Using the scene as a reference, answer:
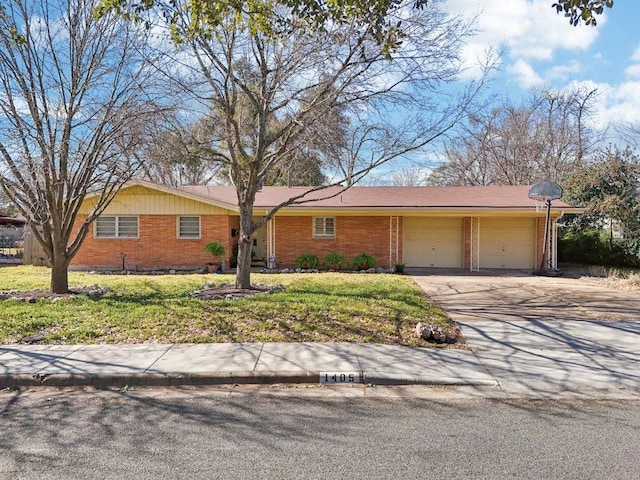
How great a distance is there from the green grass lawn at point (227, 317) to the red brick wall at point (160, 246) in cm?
608

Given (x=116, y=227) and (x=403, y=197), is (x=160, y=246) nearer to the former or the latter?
(x=116, y=227)

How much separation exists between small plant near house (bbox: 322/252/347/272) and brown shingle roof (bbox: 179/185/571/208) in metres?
1.94

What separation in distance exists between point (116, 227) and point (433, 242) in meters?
12.7

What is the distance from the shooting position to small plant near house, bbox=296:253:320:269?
56.5 feet

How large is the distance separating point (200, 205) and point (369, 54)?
32.2ft

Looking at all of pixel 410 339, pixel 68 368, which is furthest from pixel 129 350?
pixel 410 339

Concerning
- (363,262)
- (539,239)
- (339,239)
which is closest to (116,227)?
(339,239)

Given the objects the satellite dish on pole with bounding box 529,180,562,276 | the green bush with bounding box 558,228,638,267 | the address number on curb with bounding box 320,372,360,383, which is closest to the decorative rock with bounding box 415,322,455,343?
the address number on curb with bounding box 320,372,360,383

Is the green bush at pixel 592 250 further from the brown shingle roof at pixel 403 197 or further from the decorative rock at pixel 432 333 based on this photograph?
the decorative rock at pixel 432 333

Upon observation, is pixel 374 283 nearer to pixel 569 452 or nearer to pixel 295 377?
pixel 295 377

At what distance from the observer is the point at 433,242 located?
18375 millimetres

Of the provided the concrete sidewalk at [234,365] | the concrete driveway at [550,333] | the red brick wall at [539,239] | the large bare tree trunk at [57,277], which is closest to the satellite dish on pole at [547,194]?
the red brick wall at [539,239]

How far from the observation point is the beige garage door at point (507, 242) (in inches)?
707

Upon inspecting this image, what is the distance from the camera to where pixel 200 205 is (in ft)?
56.3
